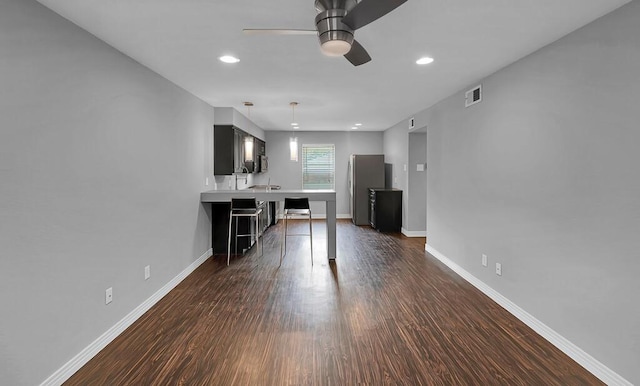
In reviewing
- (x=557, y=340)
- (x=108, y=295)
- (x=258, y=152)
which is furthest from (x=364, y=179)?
(x=108, y=295)

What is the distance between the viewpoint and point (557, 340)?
251 cm

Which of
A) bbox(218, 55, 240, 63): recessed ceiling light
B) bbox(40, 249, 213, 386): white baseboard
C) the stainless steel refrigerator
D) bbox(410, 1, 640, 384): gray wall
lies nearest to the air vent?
bbox(410, 1, 640, 384): gray wall

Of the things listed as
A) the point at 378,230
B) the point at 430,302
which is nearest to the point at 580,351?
the point at 430,302

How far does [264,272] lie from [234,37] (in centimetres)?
285

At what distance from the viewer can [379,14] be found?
1.53m

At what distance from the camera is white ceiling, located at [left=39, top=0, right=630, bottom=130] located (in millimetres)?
2035

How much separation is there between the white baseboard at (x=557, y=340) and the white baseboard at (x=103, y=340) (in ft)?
11.4

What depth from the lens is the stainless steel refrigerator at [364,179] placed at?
7883 millimetres

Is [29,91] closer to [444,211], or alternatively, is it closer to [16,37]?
[16,37]

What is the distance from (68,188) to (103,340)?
1207 millimetres

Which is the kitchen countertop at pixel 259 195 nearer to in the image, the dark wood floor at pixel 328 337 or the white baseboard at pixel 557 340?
the dark wood floor at pixel 328 337

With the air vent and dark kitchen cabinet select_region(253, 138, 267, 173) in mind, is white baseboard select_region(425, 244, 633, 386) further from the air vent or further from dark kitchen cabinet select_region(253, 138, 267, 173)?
dark kitchen cabinet select_region(253, 138, 267, 173)

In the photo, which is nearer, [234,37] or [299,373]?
[299,373]

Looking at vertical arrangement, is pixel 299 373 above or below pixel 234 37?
below
